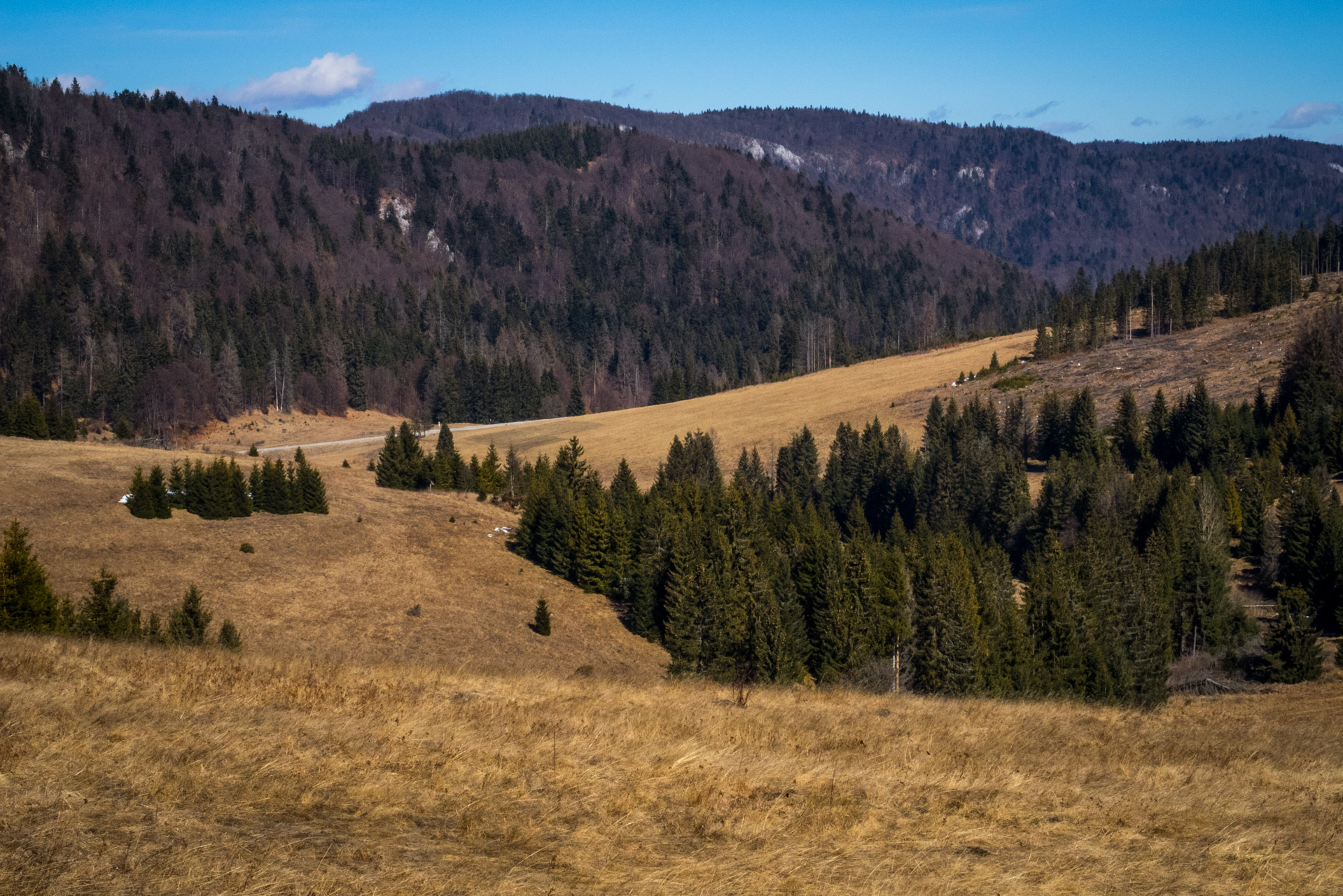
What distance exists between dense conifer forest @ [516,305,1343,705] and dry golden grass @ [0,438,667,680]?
4441 mm

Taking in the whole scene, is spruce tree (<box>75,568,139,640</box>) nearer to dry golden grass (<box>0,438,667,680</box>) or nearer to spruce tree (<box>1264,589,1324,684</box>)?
dry golden grass (<box>0,438,667,680</box>)

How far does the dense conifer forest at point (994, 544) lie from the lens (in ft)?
160

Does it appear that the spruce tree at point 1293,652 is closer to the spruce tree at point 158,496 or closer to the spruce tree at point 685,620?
the spruce tree at point 685,620

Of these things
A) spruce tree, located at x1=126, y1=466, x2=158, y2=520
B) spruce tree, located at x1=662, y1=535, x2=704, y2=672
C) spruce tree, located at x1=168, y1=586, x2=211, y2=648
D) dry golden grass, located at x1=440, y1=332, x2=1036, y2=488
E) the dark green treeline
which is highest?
the dark green treeline

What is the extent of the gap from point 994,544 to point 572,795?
7855 cm

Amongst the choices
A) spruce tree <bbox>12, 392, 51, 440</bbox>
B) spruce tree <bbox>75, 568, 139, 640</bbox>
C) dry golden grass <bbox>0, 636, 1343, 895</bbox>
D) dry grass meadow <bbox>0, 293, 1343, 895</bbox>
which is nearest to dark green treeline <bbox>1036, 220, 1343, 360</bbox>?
spruce tree <bbox>12, 392, 51, 440</bbox>

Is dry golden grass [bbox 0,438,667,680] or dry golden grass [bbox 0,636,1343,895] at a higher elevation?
dry golden grass [bbox 0,636,1343,895]

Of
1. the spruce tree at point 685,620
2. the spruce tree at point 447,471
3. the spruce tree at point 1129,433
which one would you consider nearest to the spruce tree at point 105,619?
the spruce tree at point 685,620

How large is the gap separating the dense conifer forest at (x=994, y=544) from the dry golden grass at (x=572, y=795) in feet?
80.1

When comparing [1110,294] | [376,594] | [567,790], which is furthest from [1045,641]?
[1110,294]

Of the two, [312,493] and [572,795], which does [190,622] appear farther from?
[312,493]

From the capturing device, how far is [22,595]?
25984 millimetres

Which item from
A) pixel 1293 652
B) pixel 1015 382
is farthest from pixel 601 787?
pixel 1015 382

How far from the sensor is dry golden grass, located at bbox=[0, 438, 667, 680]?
51.5 meters
